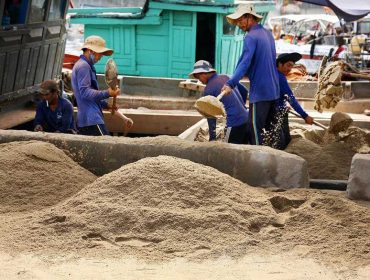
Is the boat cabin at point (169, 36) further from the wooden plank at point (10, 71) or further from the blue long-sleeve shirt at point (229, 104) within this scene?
the blue long-sleeve shirt at point (229, 104)

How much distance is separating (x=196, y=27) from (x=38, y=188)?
8352mm

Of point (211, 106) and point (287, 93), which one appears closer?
point (211, 106)

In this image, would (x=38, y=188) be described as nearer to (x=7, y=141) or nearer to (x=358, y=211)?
(x=7, y=141)

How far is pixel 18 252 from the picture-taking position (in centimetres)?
468

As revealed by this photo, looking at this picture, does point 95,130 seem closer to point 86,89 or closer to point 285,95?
point 86,89

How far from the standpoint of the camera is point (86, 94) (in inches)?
289

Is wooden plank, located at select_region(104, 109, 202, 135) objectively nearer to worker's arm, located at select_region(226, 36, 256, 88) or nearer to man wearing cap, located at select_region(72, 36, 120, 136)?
man wearing cap, located at select_region(72, 36, 120, 136)

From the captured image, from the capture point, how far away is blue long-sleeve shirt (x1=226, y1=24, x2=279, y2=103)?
7.23 meters

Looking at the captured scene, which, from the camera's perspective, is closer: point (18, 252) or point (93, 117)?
point (18, 252)

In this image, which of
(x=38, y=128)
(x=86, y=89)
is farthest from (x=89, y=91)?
(x=38, y=128)

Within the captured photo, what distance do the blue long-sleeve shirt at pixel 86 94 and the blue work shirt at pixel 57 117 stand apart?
0.48 meters

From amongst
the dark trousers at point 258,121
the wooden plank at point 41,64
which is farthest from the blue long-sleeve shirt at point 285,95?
the wooden plank at point 41,64

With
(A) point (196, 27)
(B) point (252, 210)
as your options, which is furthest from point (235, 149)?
(A) point (196, 27)

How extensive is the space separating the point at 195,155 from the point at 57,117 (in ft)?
8.04
